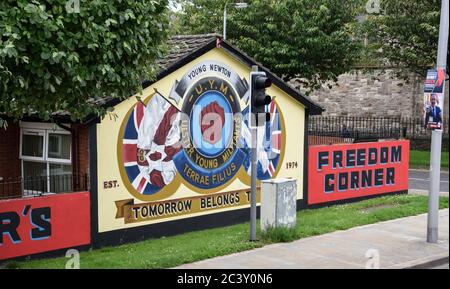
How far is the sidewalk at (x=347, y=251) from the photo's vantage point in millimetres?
9461

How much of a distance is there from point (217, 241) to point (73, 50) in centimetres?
450

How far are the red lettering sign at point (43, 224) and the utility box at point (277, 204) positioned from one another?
10.7 feet

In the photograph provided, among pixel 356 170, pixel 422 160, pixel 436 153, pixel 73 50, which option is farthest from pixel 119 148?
pixel 422 160

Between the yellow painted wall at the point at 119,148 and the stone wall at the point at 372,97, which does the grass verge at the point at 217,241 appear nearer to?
the yellow painted wall at the point at 119,148

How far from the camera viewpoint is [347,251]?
34.0 feet

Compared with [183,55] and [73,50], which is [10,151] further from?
[73,50]

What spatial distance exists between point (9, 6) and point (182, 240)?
18.4ft

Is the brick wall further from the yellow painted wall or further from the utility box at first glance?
the utility box

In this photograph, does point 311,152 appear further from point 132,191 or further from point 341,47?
point 341,47

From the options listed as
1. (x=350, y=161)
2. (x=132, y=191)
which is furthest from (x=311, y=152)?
(x=132, y=191)

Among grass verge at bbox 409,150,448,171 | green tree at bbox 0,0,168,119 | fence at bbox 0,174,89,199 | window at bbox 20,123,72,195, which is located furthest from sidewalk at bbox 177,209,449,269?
grass verge at bbox 409,150,448,171

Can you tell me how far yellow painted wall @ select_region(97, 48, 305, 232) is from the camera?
1107 cm

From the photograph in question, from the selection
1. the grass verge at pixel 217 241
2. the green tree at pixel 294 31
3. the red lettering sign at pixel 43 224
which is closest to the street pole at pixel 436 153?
the grass verge at pixel 217 241
